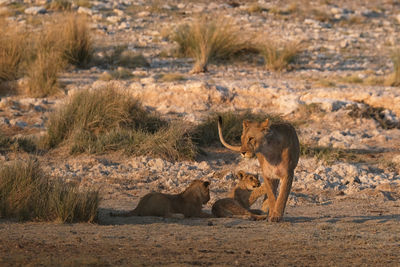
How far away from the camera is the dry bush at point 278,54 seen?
18.4 m

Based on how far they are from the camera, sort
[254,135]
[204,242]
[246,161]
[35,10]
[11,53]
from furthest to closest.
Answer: [35,10] < [11,53] < [246,161] < [254,135] < [204,242]

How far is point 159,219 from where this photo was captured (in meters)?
7.93

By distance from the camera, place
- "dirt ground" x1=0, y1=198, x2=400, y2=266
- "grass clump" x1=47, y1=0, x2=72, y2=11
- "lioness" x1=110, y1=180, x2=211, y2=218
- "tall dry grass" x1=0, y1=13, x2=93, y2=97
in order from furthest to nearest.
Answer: "grass clump" x1=47, y1=0, x2=72, y2=11 < "tall dry grass" x1=0, y1=13, x2=93, y2=97 < "lioness" x1=110, y1=180, x2=211, y2=218 < "dirt ground" x1=0, y1=198, x2=400, y2=266

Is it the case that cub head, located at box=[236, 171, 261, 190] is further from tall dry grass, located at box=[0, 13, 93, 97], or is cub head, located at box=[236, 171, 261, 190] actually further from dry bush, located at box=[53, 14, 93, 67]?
dry bush, located at box=[53, 14, 93, 67]

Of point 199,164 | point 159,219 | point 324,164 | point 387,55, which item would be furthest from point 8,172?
Answer: point 387,55

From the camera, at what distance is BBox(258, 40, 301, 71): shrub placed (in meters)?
18.4

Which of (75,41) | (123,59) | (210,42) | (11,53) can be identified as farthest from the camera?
(210,42)

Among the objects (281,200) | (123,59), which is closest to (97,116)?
(123,59)

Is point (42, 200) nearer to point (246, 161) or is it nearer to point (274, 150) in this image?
point (274, 150)

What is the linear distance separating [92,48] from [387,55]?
26.6 ft

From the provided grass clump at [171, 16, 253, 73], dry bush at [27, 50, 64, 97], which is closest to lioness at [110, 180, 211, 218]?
dry bush at [27, 50, 64, 97]

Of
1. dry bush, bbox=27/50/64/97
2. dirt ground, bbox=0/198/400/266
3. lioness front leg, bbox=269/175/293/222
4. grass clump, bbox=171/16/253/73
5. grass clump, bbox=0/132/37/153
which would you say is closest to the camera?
dirt ground, bbox=0/198/400/266

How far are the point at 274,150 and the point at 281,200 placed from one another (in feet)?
1.71

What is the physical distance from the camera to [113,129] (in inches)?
497
